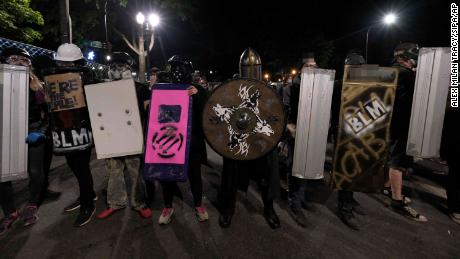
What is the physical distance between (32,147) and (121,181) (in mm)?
1057

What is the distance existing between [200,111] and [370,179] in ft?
6.43

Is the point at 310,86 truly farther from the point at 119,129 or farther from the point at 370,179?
the point at 119,129

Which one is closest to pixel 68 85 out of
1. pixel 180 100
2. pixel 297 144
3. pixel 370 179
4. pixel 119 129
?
pixel 119 129

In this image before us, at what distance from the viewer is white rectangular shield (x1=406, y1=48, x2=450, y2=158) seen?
2.74m

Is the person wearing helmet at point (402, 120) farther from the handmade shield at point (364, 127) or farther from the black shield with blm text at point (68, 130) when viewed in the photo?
the black shield with blm text at point (68, 130)

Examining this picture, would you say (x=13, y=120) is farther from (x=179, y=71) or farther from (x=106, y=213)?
(x=179, y=71)

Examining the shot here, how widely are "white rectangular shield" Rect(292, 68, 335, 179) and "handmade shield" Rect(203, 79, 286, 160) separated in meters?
0.23

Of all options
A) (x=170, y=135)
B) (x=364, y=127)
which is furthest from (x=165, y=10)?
(x=364, y=127)

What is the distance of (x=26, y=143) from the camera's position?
10.4 feet

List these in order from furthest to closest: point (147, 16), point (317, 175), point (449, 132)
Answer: point (147, 16) → point (449, 132) → point (317, 175)

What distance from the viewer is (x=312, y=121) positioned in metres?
2.95

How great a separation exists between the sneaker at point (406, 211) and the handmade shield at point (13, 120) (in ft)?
14.0

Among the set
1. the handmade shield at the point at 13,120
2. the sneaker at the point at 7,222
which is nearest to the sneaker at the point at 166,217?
the handmade shield at the point at 13,120

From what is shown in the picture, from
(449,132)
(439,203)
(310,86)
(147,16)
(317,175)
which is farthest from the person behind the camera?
(147,16)
